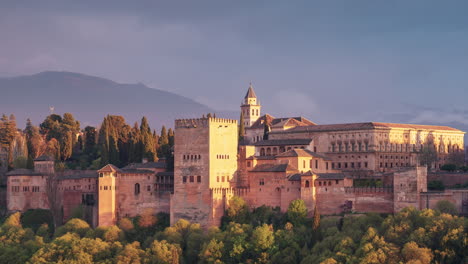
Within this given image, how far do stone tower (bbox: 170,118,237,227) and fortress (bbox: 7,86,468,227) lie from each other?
0.08 metres

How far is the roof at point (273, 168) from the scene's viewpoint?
192ft

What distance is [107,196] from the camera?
6069 centimetres

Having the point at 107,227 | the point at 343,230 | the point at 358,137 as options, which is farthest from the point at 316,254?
the point at 358,137

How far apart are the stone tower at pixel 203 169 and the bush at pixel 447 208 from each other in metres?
15.9

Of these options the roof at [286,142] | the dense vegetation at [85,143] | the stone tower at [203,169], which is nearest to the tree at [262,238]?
the stone tower at [203,169]

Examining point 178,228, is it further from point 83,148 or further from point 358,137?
point 83,148

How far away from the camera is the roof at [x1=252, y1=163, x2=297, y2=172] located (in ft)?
192

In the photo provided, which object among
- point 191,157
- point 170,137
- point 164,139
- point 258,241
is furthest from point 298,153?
point 170,137

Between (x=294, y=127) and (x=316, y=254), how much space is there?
25.9 metres

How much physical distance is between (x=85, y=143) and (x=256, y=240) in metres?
39.4

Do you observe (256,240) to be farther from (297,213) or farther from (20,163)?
(20,163)

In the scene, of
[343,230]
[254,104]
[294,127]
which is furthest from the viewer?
[254,104]

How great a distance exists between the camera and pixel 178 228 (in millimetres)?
57250

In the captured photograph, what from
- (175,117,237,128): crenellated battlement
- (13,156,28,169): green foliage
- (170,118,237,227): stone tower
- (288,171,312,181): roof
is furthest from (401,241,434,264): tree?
(13,156,28,169): green foliage
